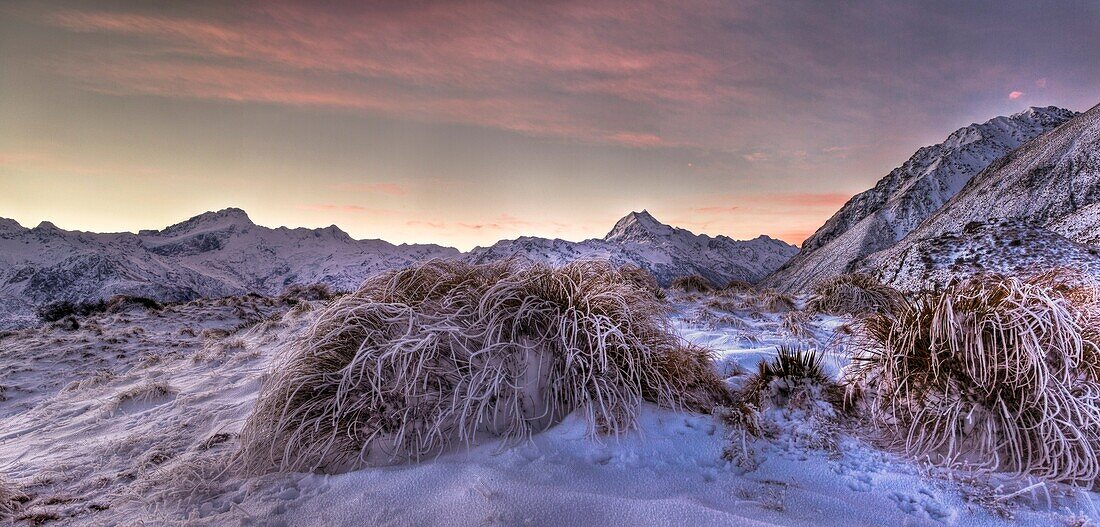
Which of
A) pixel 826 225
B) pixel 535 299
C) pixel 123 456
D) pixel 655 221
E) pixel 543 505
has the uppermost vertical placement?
pixel 655 221

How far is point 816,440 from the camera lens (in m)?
2.39

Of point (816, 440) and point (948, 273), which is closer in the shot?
point (816, 440)

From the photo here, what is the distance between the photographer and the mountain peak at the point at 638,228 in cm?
14225

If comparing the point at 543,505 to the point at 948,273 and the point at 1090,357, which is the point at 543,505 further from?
the point at 948,273

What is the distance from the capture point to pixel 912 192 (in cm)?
2319

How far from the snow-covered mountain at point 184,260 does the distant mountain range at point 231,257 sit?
221 millimetres

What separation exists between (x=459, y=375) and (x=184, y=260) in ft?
447

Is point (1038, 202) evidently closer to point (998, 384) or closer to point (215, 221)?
point (998, 384)

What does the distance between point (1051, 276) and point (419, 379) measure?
13.1 ft

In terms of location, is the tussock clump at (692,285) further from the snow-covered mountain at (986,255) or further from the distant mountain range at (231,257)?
the distant mountain range at (231,257)

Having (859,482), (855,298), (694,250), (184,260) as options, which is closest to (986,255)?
(855,298)

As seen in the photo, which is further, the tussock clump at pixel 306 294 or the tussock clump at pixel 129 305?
the tussock clump at pixel 306 294

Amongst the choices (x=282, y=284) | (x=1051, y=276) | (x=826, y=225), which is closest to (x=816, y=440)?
(x=1051, y=276)

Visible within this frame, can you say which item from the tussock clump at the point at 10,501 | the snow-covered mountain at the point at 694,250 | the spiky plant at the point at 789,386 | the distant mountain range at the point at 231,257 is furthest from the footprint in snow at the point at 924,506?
the snow-covered mountain at the point at 694,250
